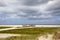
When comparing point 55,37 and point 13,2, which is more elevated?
point 13,2

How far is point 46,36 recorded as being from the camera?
21.8ft

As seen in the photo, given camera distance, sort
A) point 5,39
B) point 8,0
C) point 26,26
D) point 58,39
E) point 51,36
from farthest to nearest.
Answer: point 26,26, point 8,0, point 5,39, point 51,36, point 58,39

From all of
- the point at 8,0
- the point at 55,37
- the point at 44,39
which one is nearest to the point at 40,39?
the point at 44,39

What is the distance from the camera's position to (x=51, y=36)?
655 centimetres

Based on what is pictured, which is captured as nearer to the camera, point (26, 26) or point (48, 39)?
point (48, 39)

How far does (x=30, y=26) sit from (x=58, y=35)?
15.6 m

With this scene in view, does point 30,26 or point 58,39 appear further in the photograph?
point 30,26

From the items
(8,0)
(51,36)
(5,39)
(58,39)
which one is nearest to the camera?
(58,39)

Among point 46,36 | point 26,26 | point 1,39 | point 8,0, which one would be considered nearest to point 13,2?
point 8,0

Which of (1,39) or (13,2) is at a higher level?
(13,2)

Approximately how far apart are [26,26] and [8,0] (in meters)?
9.66

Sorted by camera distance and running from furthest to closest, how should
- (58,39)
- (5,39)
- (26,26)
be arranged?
(26,26) < (5,39) < (58,39)

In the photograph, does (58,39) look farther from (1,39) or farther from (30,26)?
(30,26)

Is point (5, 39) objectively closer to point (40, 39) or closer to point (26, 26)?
point (40, 39)
